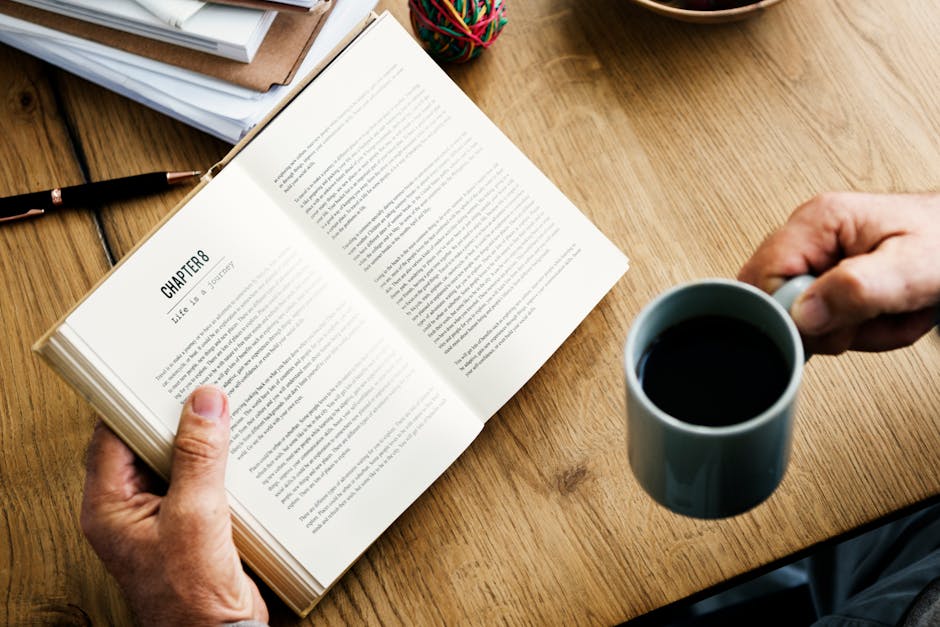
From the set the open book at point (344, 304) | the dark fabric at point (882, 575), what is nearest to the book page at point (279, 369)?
the open book at point (344, 304)

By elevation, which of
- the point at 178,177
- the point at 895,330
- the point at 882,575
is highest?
the point at 178,177

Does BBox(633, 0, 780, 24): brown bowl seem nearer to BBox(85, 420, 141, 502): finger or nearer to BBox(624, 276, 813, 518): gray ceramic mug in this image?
BBox(624, 276, 813, 518): gray ceramic mug

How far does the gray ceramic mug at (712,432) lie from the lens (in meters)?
0.50

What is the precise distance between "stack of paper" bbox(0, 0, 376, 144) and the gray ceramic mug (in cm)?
45

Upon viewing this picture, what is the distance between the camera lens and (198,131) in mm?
876

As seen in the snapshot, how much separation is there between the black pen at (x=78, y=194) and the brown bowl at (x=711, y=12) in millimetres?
456

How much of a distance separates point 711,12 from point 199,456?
588 millimetres

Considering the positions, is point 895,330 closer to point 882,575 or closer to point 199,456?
point 882,575

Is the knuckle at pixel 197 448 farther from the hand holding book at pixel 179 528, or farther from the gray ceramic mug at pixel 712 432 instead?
the gray ceramic mug at pixel 712 432

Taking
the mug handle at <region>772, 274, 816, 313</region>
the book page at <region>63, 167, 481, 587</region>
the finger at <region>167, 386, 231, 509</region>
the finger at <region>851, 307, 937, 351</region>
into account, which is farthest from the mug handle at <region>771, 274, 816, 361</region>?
the finger at <region>167, 386, 231, 509</region>

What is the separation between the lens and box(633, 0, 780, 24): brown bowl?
82 centimetres

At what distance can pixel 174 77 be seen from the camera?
853 mm

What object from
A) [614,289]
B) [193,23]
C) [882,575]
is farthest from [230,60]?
[882,575]

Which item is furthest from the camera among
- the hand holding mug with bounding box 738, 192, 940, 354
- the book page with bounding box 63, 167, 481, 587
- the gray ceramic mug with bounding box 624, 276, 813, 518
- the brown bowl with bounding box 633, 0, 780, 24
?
the brown bowl with bounding box 633, 0, 780, 24
